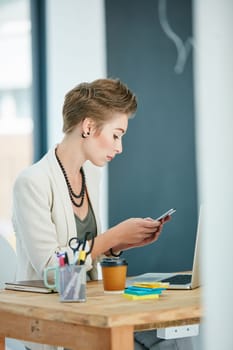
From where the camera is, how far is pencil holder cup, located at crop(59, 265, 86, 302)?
1719mm

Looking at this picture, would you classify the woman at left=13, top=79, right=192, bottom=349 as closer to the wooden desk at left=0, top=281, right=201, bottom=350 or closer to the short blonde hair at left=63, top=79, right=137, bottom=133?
the short blonde hair at left=63, top=79, right=137, bottom=133

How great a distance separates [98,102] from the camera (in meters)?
2.30

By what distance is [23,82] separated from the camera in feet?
13.8

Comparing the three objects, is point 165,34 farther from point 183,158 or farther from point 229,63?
point 229,63

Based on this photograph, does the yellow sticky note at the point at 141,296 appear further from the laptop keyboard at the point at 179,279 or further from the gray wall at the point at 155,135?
the gray wall at the point at 155,135

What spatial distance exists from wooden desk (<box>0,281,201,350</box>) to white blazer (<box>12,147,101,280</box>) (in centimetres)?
20

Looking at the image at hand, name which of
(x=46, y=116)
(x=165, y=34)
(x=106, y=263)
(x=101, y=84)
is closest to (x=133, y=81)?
(x=165, y=34)

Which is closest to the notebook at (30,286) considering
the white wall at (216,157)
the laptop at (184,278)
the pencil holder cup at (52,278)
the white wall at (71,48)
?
the pencil holder cup at (52,278)

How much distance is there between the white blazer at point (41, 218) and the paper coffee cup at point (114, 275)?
183 mm

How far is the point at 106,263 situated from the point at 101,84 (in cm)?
66

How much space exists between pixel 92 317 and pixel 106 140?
87 centimetres

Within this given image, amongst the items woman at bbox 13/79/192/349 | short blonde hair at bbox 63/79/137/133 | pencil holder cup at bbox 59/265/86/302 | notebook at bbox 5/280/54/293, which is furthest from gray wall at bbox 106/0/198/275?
pencil holder cup at bbox 59/265/86/302

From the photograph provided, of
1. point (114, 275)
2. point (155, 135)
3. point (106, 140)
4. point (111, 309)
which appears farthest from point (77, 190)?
point (155, 135)

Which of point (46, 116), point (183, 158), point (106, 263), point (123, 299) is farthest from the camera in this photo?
point (46, 116)
